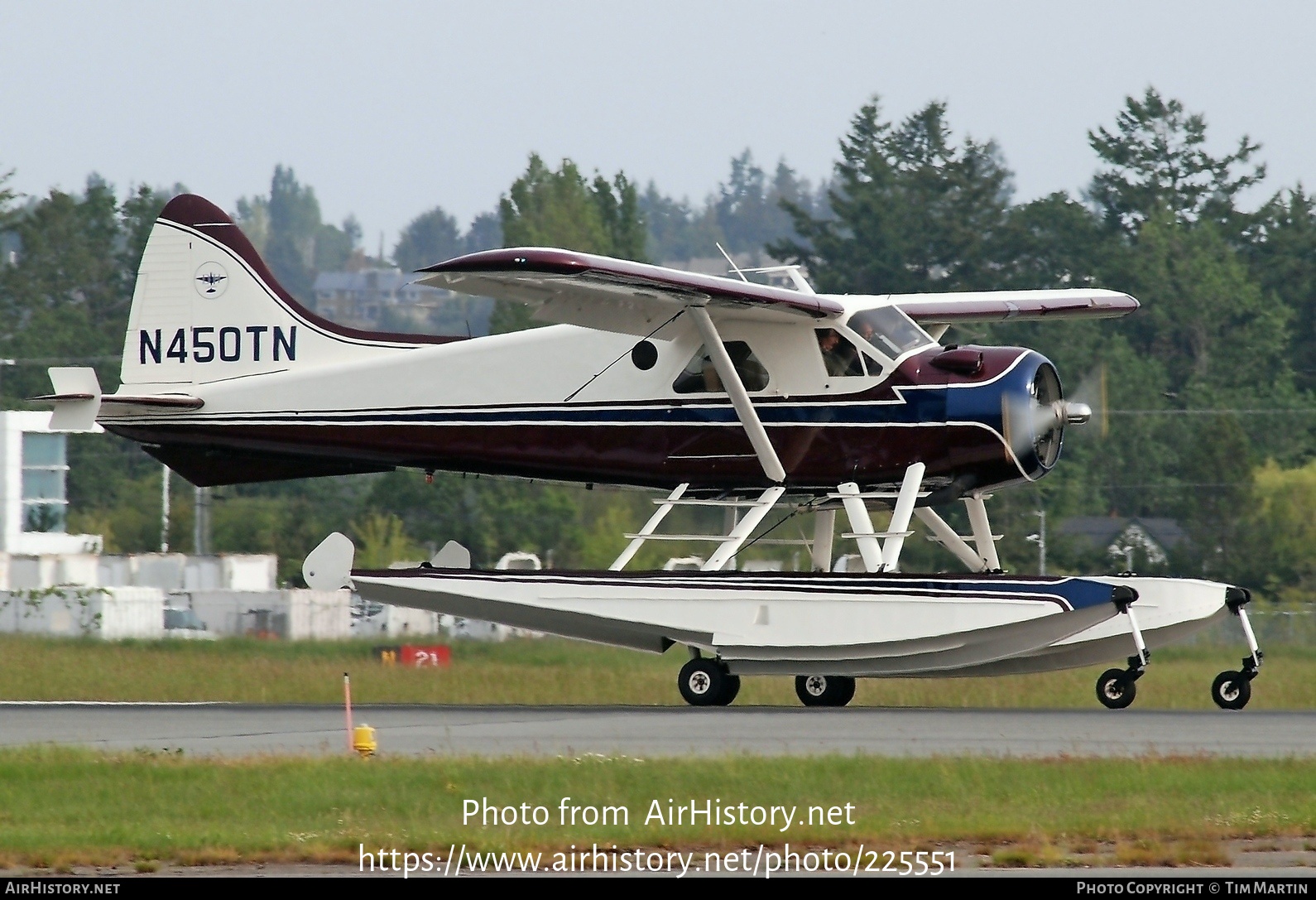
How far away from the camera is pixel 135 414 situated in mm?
18734

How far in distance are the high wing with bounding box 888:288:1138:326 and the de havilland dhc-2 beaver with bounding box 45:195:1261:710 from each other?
3cm

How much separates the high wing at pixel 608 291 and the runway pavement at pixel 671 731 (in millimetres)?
3346

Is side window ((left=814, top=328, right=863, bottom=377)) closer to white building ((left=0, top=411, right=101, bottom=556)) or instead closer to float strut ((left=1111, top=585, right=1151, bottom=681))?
float strut ((left=1111, top=585, right=1151, bottom=681))

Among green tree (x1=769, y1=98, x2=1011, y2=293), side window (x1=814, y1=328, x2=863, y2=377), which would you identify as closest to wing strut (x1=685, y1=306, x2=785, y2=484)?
side window (x1=814, y1=328, x2=863, y2=377)

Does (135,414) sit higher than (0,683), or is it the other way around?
(135,414)

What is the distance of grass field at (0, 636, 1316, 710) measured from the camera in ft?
58.9

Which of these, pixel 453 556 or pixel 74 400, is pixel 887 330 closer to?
pixel 453 556

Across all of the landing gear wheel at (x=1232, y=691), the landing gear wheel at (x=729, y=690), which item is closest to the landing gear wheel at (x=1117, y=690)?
the landing gear wheel at (x=1232, y=691)

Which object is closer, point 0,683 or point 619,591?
point 619,591

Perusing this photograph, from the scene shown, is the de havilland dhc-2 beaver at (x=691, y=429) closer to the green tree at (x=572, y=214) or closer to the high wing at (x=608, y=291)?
the high wing at (x=608, y=291)

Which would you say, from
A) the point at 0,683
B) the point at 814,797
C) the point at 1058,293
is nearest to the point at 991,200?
the point at 1058,293

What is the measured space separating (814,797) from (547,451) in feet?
26.8

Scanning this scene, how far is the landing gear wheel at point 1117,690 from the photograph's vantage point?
602 inches

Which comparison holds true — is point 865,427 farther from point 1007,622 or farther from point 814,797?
point 814,797
